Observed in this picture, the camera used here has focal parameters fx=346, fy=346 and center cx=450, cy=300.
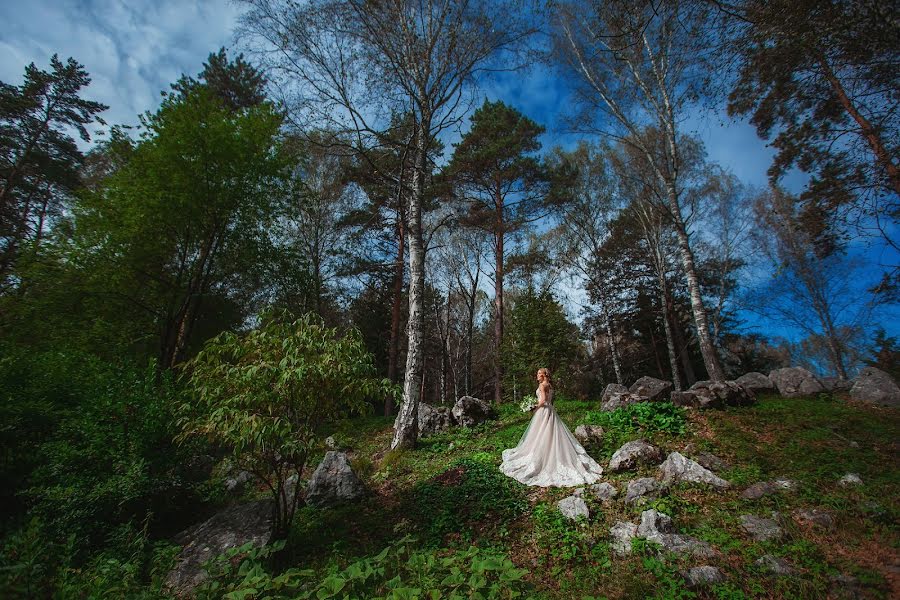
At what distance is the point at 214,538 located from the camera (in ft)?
14.2

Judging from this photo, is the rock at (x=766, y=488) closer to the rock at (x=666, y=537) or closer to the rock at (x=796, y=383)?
the rock at (x=666, y=537)

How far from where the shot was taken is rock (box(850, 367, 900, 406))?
23.4 feet

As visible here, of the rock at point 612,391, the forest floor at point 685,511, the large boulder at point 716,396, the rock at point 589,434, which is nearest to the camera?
the forest floor at point 685,511

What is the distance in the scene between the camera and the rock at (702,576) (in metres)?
3.01

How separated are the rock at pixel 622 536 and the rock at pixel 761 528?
1.15 meters

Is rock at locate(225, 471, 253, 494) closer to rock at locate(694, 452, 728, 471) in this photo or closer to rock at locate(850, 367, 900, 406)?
rock at locate(694, 452, 728, 471)

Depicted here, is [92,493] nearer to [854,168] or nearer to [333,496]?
[333,496]

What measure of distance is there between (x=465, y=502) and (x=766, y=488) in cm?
397

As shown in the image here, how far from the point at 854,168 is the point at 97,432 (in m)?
12.6

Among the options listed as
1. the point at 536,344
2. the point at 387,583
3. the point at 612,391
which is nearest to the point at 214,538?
the point at 387,583

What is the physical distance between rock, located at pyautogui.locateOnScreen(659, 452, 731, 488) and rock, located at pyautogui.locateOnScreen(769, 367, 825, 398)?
573 centimetres

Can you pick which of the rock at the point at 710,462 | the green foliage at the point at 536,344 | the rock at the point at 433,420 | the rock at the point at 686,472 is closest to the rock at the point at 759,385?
the rock at the point at 710,462

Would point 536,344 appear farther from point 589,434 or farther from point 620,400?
point 589,434

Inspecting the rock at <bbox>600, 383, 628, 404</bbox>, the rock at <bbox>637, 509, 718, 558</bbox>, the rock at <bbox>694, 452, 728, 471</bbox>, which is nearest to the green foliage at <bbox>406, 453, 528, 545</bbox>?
the rock at <bbox>637, 509, 718, 558</bbox>
